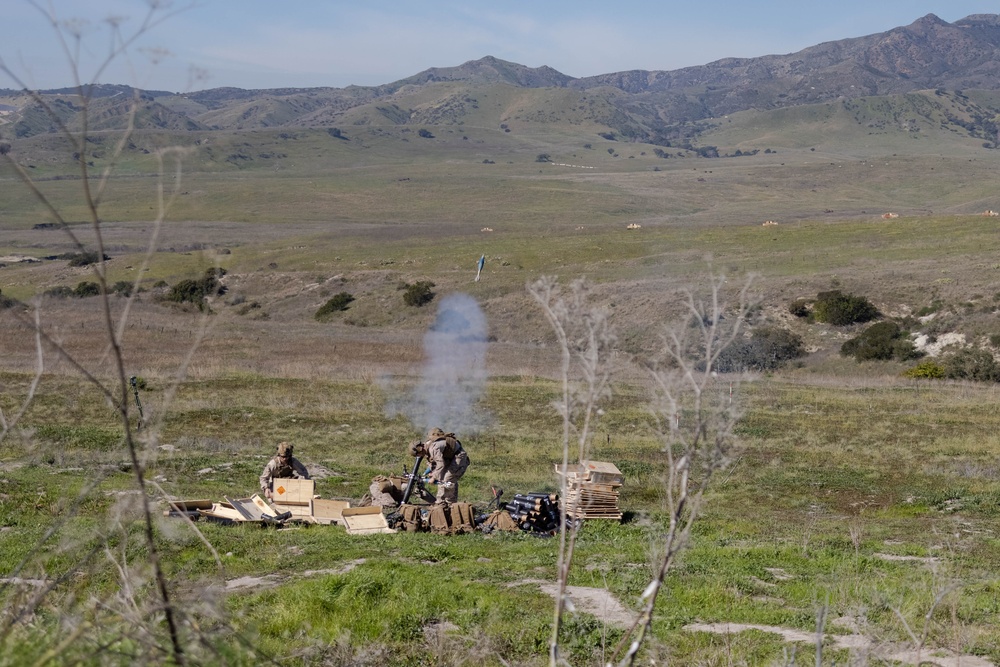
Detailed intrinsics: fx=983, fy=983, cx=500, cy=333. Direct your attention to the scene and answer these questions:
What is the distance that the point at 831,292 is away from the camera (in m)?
51.2

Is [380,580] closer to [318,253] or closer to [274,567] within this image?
[274,567]

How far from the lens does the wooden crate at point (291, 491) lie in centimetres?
1597

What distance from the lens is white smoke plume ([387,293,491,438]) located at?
96.2 feet

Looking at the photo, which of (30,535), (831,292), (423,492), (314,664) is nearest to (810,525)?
(423,492)

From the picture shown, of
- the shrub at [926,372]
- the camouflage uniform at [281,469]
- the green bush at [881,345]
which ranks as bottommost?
the shrub at [926,372]

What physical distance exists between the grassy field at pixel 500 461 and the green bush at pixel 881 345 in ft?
2.50

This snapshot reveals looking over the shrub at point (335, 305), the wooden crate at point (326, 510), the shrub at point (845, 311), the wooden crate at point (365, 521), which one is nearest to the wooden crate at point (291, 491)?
the wooden crate at point (326, 510)

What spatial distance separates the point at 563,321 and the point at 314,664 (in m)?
5.14

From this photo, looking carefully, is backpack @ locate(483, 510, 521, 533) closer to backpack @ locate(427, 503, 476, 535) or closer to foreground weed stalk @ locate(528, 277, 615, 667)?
backpack @ locate(427, 503, 476, 535)

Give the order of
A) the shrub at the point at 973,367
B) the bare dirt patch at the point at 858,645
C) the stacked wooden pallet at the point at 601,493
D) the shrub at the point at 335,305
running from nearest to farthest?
the bare dirt patch at the point at 858,645 < the stacked wooden pallet at the point at 601,493 < the shrub at the point at 973,367 < the shrub at the point at 335,305

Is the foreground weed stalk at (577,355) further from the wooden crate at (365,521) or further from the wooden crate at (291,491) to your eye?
the wooden crate at (291,491)

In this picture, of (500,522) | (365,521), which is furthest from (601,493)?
(365,521)

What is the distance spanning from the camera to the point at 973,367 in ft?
133

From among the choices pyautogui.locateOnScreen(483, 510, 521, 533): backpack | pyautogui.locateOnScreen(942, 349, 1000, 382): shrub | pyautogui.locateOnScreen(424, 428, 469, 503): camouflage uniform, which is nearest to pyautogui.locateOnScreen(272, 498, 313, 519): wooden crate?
pyautogui.locateOnScreen(424, 428, 469, 503): camouflage uniform
